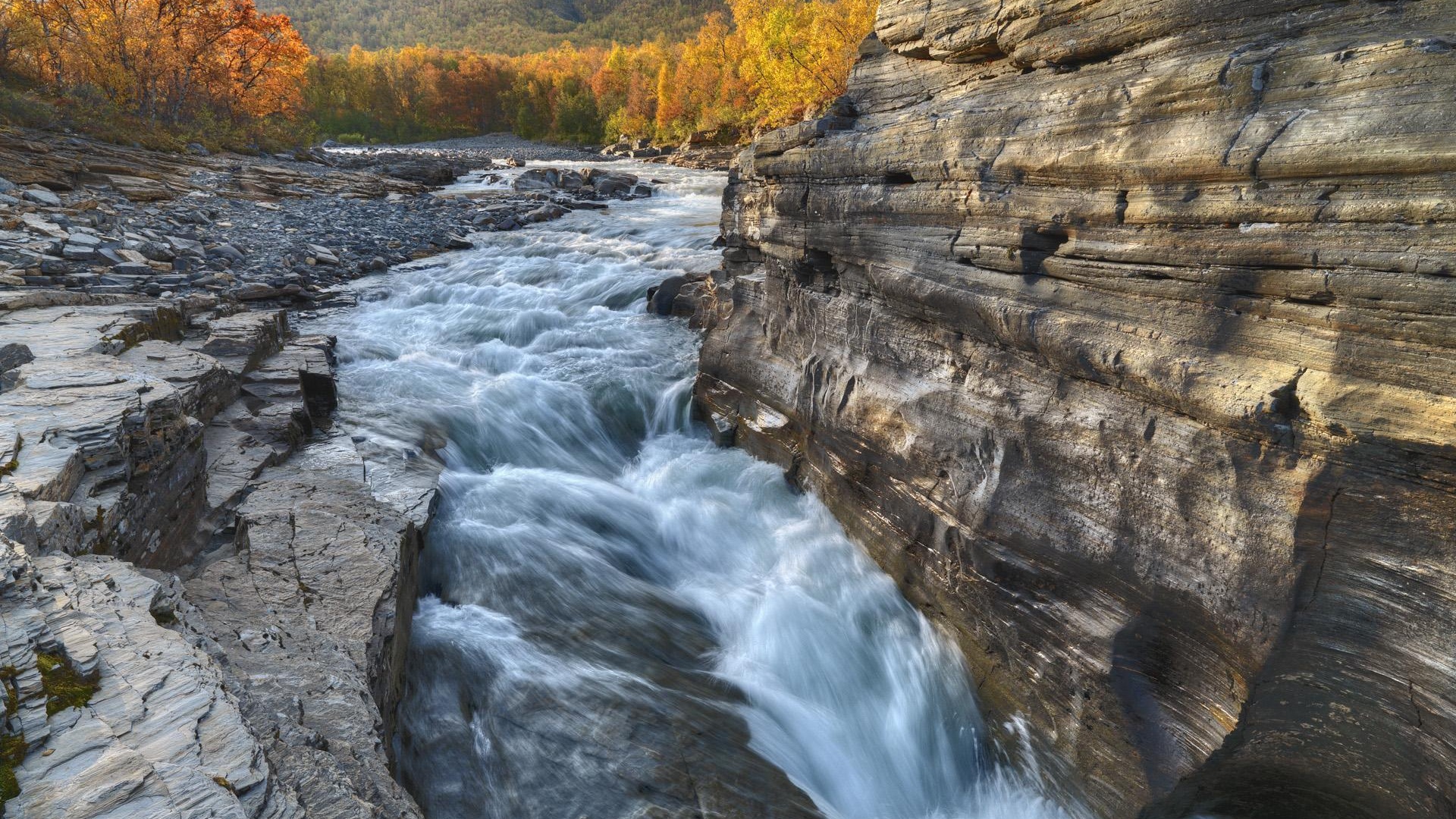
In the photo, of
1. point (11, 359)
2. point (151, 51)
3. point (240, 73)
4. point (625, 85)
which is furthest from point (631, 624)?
point (625, 85)

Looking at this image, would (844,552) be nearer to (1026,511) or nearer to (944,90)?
(1026,511)

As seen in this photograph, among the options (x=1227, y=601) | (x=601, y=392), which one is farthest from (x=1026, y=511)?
(x=601, y=392)

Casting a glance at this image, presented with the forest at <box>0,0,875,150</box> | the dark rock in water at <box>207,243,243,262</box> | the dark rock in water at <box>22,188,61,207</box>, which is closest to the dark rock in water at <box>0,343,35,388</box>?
the dark rock in water at <box>207,243,243,262</box>

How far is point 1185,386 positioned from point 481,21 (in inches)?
8700

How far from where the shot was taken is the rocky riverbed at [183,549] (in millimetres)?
2736

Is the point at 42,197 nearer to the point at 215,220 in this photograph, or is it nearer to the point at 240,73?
the point at 215,220

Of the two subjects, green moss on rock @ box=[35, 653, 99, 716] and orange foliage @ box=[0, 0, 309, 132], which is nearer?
green moss on rock @ box=[35, 653, 99, 716]

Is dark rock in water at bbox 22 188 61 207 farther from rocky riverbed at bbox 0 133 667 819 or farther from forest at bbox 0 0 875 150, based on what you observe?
forest at bbox 0 0 875 150

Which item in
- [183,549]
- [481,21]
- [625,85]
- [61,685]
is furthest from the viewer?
[481,21]

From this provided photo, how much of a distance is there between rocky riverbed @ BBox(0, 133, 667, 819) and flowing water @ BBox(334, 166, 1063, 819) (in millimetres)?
584

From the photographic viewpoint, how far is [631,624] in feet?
21.6

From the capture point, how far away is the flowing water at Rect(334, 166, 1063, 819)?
16.8 ft

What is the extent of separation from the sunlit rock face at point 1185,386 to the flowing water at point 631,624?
2.34ft

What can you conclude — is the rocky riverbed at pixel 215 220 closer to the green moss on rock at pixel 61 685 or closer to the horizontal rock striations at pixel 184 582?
the horizontal rock striations at pixel 184 582
